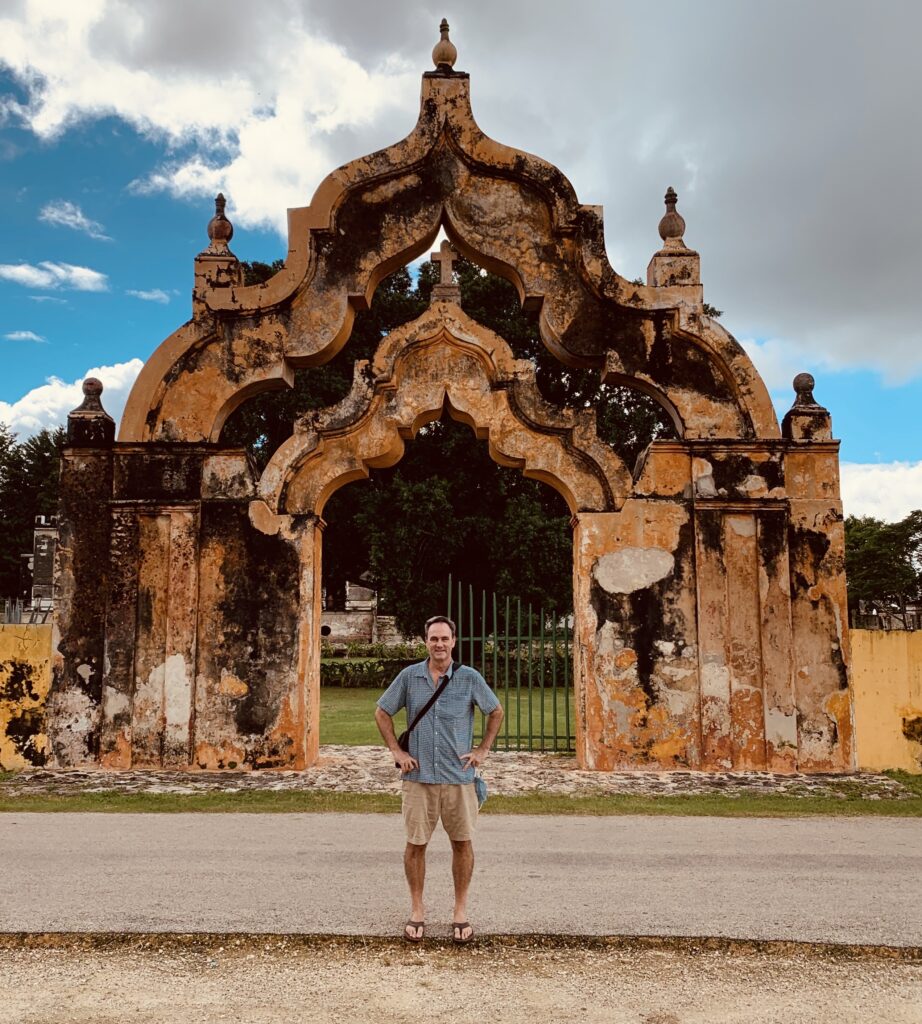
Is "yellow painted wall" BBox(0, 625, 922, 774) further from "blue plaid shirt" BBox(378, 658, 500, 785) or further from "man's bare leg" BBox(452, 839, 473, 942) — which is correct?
"man's bare leg" BBox(452, 839, 473, 942)

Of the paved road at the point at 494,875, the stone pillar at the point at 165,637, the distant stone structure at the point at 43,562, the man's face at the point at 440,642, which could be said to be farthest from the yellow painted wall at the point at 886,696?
the distant stone structure at the point at 43,562

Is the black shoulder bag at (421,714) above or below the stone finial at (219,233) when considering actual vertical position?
below

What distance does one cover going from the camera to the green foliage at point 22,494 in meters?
44.2

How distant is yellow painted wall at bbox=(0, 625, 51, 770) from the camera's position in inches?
380

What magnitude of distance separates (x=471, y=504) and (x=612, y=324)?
Result: 1404 cm

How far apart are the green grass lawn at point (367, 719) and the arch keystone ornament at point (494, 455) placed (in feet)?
7.13

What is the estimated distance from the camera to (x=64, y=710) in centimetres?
966

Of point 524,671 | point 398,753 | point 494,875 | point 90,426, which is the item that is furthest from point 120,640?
point 524,671

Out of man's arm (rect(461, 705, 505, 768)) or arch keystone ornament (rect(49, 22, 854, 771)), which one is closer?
man's arm (rect(461, 705, 505, 768))

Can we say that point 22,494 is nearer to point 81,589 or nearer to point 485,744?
point 81,589

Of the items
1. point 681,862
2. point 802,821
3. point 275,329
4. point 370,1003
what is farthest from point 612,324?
point 370,1003

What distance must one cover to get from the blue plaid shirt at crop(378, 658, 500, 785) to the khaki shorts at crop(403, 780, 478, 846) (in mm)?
45

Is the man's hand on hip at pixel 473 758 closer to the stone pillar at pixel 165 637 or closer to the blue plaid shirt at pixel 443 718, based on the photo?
the blue plaid shirt at pixel 443 718

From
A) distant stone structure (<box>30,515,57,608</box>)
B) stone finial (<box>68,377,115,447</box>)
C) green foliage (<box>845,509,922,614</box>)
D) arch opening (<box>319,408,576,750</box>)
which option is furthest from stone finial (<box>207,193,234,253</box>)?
green foliage (<box>845,509,922,614</box>)
